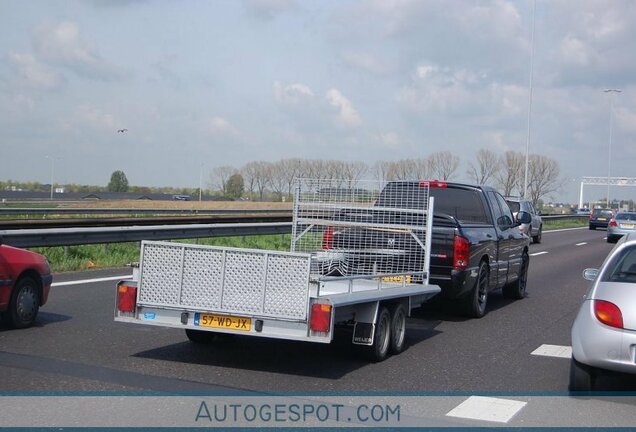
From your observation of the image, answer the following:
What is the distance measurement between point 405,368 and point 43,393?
3491 millimetres

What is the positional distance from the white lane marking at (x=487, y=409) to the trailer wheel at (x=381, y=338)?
146cm

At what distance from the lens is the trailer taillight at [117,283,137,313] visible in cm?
796

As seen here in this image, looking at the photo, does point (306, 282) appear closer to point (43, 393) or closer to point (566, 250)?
point (43, 393)

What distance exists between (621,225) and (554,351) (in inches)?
1126

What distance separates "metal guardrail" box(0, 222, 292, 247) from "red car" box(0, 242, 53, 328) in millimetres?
2697

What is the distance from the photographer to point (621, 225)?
36.1 metres

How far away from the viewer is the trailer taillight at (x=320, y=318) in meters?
7.25

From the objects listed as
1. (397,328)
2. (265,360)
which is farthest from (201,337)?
(397,328)

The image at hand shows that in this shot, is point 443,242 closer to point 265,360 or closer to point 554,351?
point 554,351

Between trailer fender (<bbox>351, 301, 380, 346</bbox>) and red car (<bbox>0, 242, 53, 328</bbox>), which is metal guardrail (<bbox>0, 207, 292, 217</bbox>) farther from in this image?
trailer fender (<bbox>351, 301, 380, 346</bbox>)

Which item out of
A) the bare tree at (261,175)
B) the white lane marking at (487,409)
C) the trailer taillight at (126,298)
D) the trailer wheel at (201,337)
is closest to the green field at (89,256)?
the trailer wheel at (201,337)

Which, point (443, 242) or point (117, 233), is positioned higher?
point (443, 242)
